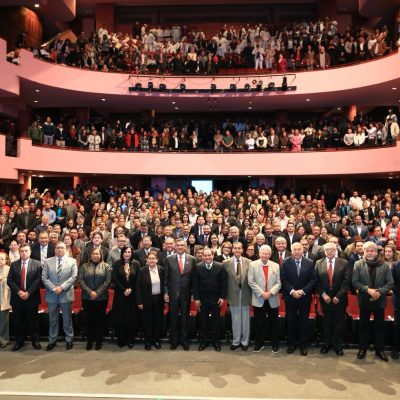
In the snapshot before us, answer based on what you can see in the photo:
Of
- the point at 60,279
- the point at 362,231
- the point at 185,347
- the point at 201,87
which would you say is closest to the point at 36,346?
the point at 60,279

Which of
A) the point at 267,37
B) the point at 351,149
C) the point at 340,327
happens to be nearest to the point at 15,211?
the point at 340,327

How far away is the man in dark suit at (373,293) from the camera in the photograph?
225 inches

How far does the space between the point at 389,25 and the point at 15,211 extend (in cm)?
1836

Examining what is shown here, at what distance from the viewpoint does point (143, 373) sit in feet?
17.2

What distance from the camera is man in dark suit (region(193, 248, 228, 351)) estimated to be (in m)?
6.15

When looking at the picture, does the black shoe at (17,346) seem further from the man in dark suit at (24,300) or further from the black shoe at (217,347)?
the black shoe at (217,347)

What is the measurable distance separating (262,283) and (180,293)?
1207mm

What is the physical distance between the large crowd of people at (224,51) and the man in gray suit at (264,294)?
1322 cm

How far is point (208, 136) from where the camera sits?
17.8m

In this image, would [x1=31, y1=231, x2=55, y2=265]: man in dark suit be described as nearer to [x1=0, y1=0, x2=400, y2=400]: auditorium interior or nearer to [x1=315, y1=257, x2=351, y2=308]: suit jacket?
[x1=315, y1=257, x2=351, y2=308]: suit jacket

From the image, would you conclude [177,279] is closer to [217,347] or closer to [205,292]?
[205,292]

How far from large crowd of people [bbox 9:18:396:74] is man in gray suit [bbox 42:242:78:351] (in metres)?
12.8

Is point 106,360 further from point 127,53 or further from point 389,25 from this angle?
point 389,25

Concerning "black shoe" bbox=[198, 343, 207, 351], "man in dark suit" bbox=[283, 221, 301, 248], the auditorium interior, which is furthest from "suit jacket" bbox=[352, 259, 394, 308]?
the auditorium interior
